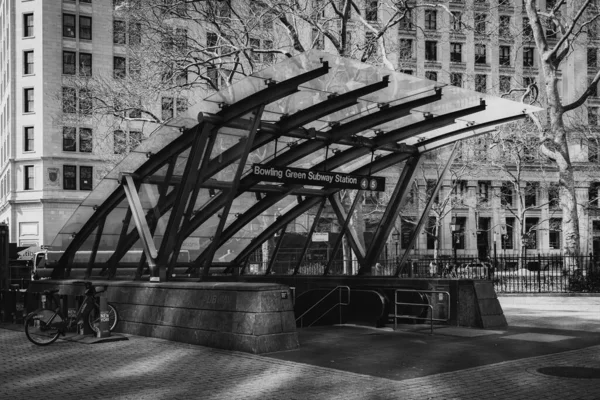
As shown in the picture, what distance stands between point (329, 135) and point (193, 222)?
4025 millimetres

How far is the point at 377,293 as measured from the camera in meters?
15.7

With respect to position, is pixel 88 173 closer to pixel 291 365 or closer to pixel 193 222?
pixel 193 222

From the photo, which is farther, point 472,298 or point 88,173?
point 88,173

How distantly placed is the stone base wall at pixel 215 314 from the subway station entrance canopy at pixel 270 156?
0.89 meters

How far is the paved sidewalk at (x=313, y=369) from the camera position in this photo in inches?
336

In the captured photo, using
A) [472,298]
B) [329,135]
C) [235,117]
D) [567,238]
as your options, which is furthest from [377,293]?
[567,238]

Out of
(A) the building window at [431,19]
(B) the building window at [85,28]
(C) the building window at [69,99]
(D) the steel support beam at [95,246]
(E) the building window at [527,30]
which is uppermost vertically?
(A) the building window at [431,19]

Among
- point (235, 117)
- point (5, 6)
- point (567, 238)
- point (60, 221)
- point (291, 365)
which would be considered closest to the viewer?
point (291, 365)

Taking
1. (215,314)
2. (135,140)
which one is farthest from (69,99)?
(215,314)

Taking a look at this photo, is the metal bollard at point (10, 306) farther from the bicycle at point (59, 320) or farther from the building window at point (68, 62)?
the building window at point (68, 62)

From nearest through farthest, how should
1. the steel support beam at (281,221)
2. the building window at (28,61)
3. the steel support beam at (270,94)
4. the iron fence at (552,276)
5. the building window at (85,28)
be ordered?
the steel support beam at (270,94), the steel support beam at (281,221), the iron fence at (552,276), the building window at (28,61), the building window at (85,28)

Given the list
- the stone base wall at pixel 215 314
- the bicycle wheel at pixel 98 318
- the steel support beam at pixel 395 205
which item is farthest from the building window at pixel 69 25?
the bicycle wheel at pixel 98 318

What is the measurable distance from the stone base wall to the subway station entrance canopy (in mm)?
894

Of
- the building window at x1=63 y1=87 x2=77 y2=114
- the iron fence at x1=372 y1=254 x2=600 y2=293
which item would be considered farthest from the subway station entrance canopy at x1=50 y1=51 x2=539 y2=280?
the building window at x1=63 y1=87 x2=77 y2=114
